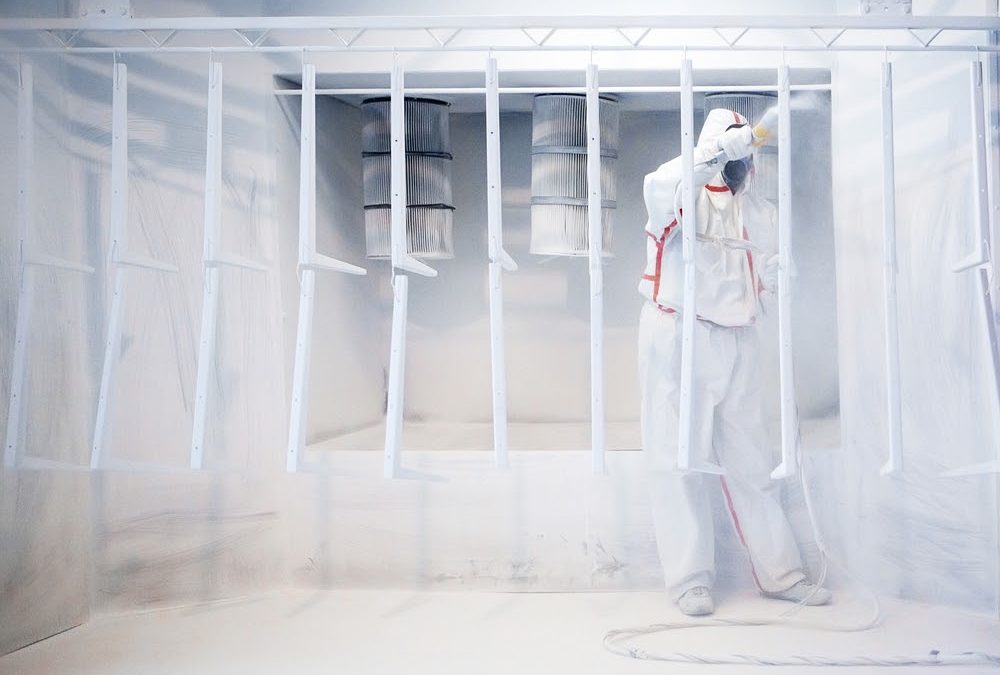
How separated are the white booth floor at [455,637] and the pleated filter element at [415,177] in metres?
1.14

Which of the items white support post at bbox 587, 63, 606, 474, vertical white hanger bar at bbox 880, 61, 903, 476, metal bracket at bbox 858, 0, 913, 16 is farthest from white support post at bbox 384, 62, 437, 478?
metal bracket at bbox 858, 0, 913, 16

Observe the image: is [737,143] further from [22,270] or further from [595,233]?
[22,270]

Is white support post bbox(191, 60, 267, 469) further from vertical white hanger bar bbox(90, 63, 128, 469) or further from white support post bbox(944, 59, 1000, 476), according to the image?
white support post bbox(944, 59, 1000, 476)

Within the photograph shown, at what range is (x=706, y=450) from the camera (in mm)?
2891

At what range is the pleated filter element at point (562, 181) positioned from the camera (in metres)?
3.15

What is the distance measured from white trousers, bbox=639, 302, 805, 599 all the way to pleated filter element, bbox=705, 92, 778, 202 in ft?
1.64

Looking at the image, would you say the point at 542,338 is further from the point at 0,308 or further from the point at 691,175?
the point at 0,308

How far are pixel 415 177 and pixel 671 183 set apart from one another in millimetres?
871

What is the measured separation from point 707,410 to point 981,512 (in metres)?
0.83

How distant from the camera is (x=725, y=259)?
111 inches

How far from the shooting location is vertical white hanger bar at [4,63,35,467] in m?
2.44

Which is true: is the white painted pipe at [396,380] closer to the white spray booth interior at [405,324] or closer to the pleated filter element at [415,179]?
the white spray booth interior at [405,324]

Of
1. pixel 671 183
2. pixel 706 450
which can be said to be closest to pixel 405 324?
pixel 671 183

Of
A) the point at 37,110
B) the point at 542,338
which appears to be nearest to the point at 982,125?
the point at 542,338
